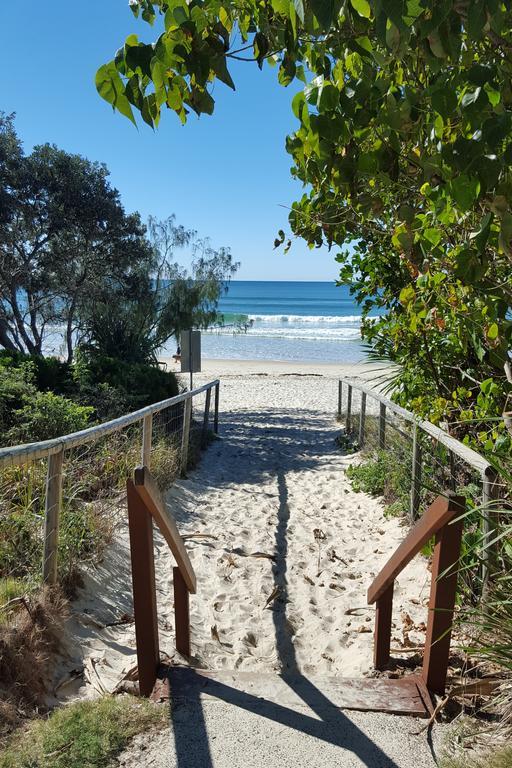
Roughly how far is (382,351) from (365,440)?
375cm

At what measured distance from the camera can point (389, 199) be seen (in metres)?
3.63

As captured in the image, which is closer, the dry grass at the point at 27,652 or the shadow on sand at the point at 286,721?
the shadow on sand at the point at 286,721

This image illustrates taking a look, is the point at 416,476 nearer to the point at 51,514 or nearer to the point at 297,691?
the point at 297,691

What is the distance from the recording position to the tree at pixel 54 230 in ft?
42.8

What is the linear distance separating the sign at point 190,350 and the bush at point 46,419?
15.3ft

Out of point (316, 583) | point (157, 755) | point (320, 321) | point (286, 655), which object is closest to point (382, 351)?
point (316, 583)

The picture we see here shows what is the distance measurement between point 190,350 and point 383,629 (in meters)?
9.35

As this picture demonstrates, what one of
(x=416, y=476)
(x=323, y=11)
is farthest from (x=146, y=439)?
(x=323, y=11)

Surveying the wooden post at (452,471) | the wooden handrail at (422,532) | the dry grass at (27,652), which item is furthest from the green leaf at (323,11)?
the wooden post at (452,471)

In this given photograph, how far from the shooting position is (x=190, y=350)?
1239 centimetres

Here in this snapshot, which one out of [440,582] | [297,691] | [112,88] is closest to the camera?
[112,88]

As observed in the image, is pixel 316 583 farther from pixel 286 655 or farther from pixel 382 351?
pixel 382 351

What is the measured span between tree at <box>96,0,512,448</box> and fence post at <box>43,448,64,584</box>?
1.99m

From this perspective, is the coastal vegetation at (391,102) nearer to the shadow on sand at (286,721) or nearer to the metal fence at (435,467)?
the metal fence at (435,467)
